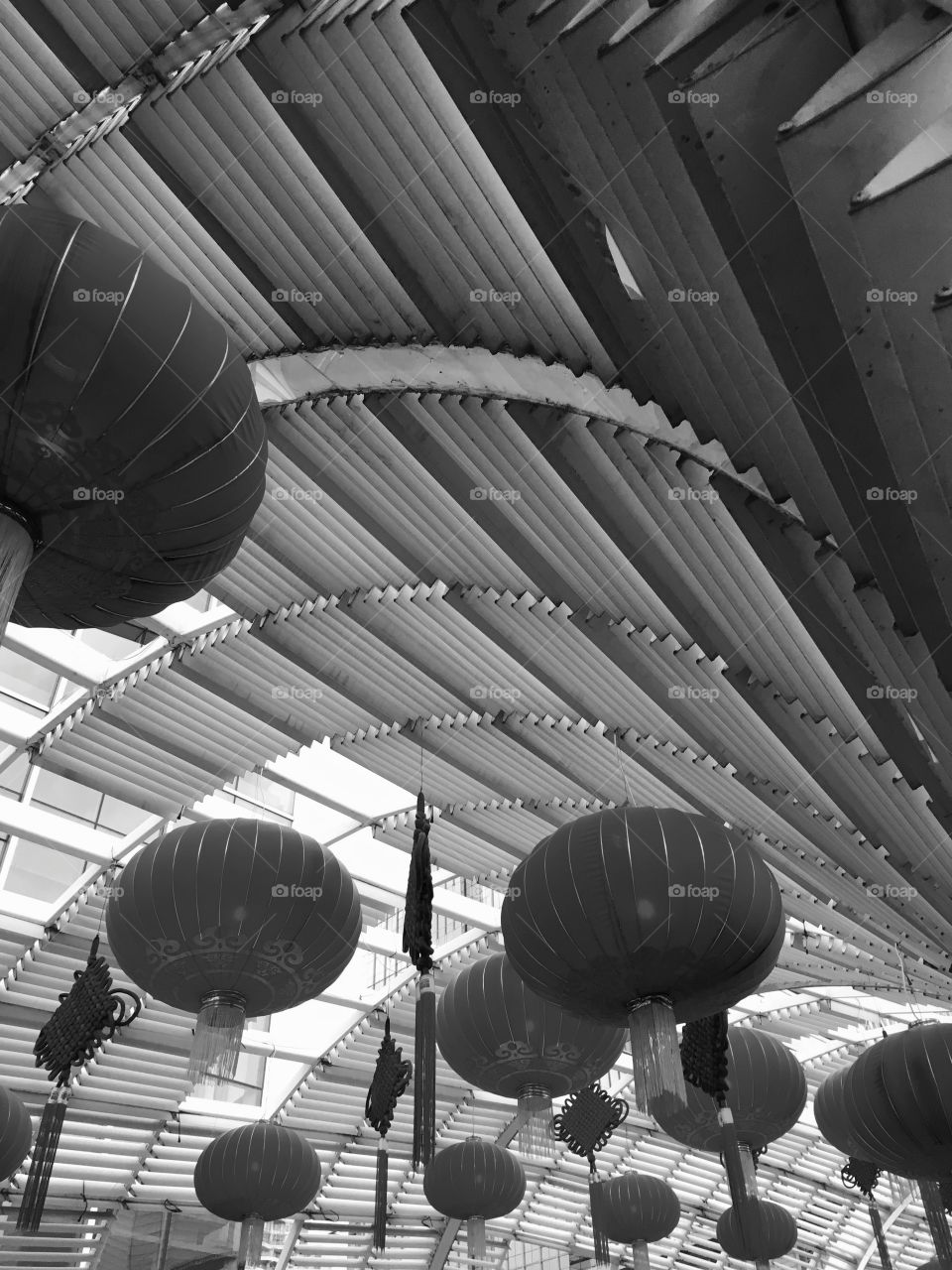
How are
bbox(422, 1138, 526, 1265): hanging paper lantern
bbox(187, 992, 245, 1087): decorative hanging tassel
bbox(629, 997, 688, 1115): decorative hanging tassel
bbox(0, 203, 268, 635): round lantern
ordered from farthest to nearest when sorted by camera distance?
bbox(422, 1138, 526, 1265): hanging paper lantern → bbox(187, 992, 245, 1087): decorative hanging tassel → bbox(629, 997, 688, 1115): decorative hanging tassel → bbox(0, 203, 268, 635): round lantern

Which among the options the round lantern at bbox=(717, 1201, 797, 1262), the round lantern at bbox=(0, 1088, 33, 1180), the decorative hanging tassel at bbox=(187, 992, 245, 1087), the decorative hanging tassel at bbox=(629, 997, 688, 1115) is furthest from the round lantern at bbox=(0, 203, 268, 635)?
the round lantern at bbox=(717, 1201, 797, 1262)

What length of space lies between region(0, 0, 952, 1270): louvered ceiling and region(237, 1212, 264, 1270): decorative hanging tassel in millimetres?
4561

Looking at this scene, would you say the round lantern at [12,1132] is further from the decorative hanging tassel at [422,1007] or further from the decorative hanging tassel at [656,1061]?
the decorative hanging tassel at [656,1061]

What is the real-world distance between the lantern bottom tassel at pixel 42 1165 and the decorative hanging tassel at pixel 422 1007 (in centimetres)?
235

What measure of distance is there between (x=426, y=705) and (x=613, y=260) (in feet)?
21.8

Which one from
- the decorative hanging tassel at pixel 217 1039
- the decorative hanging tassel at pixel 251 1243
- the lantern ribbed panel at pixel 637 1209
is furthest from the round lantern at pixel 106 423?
the lantern ribbed panel at pixel 637 1209

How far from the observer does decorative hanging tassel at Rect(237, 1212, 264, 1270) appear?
9.21m

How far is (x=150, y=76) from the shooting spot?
17.8 ft

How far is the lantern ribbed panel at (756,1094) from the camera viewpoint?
9.39m

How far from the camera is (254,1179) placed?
31.7ft

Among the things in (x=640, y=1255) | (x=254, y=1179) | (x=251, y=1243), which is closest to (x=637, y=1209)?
(x=640, y=1255)

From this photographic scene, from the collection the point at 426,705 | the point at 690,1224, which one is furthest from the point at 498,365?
the point at 690,1224

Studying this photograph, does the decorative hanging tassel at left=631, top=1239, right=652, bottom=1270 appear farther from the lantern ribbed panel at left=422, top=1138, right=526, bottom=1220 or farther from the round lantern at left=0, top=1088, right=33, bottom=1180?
the round lantern at left=0, top=1088, right=33, bottom=1180

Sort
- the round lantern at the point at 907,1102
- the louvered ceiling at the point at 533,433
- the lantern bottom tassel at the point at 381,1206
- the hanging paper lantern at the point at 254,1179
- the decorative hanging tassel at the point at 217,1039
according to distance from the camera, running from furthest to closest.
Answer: the hanging paper lantern at the point at 254,1179 < the lantern bottom tassel at the point at 381,1206 < the round lantern at the point at 907,1102 < the decorative hanging tassel at the point at 217,1039 < the louvered ceiling at the point at 533,433
